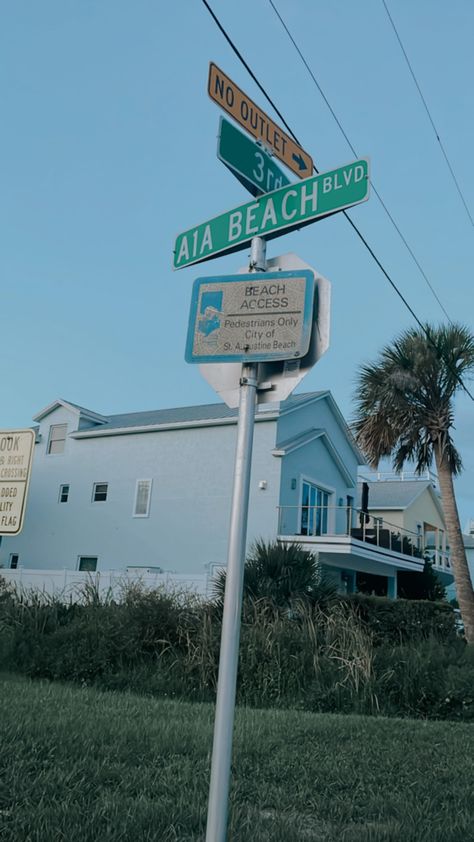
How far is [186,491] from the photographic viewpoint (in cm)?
2506

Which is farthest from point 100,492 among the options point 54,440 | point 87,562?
point 54,440

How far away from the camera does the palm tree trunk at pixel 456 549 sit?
18297 millimetres

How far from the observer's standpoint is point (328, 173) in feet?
13.3

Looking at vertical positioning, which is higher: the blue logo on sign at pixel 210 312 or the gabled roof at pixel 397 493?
the gabled roof at pixel 397 493

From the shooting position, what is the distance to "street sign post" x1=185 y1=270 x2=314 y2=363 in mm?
3576

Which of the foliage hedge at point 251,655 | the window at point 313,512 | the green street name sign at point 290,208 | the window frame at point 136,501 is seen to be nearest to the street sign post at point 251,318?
the green street name sign at point 290,208

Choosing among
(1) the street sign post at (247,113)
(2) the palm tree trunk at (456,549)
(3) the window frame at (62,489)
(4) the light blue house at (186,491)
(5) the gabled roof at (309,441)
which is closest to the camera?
(1) the street sign post at (247,113)

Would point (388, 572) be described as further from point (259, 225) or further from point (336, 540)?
point (259, 225)

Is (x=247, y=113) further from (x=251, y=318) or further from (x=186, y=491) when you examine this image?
(x=186, y=491)

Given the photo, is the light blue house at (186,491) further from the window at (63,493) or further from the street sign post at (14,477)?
the street sign post at (14,477)

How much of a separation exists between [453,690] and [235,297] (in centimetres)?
874

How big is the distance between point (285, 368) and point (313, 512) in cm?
2186

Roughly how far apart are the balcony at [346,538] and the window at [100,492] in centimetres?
717

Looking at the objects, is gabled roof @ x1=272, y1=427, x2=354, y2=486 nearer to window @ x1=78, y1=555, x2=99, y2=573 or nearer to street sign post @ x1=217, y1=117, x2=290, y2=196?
window @ x1=78, y1=555, x2=99, y2=573
